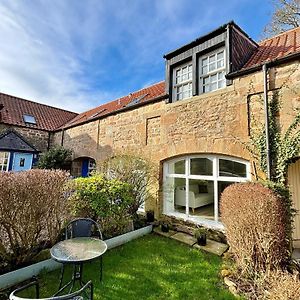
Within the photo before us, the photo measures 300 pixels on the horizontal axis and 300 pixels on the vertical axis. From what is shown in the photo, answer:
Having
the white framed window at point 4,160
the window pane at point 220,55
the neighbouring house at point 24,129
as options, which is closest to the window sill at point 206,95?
the window pane at point 220,55

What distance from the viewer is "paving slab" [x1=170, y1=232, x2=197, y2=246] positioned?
19.4 ft

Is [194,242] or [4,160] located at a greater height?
[4,160]

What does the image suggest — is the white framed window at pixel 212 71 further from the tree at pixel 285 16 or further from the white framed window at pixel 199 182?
the tree at pixel 285 16

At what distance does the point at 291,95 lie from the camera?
511cm

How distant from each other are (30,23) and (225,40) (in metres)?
6.25

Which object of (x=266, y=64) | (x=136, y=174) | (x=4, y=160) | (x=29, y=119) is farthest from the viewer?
(x=29, y=119)

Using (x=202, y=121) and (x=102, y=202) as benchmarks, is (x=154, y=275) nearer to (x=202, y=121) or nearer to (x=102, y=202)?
(x=102, y=202)

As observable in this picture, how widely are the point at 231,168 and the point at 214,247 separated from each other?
2380mm

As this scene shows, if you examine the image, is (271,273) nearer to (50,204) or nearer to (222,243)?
(222,243)

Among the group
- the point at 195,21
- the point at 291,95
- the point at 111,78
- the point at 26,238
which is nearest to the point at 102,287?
the point at 26,238

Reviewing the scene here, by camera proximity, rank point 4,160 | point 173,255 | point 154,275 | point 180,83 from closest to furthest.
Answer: point 154,275 < point 173,255 < point 180,83 < point 4,160

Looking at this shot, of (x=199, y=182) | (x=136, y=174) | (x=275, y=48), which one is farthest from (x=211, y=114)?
(x=136, y=174)

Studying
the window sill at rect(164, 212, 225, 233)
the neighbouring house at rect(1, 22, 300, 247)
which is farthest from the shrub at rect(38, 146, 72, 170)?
the window sill at rect(164, 212, 225, 233)

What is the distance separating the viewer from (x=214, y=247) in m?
5.55
